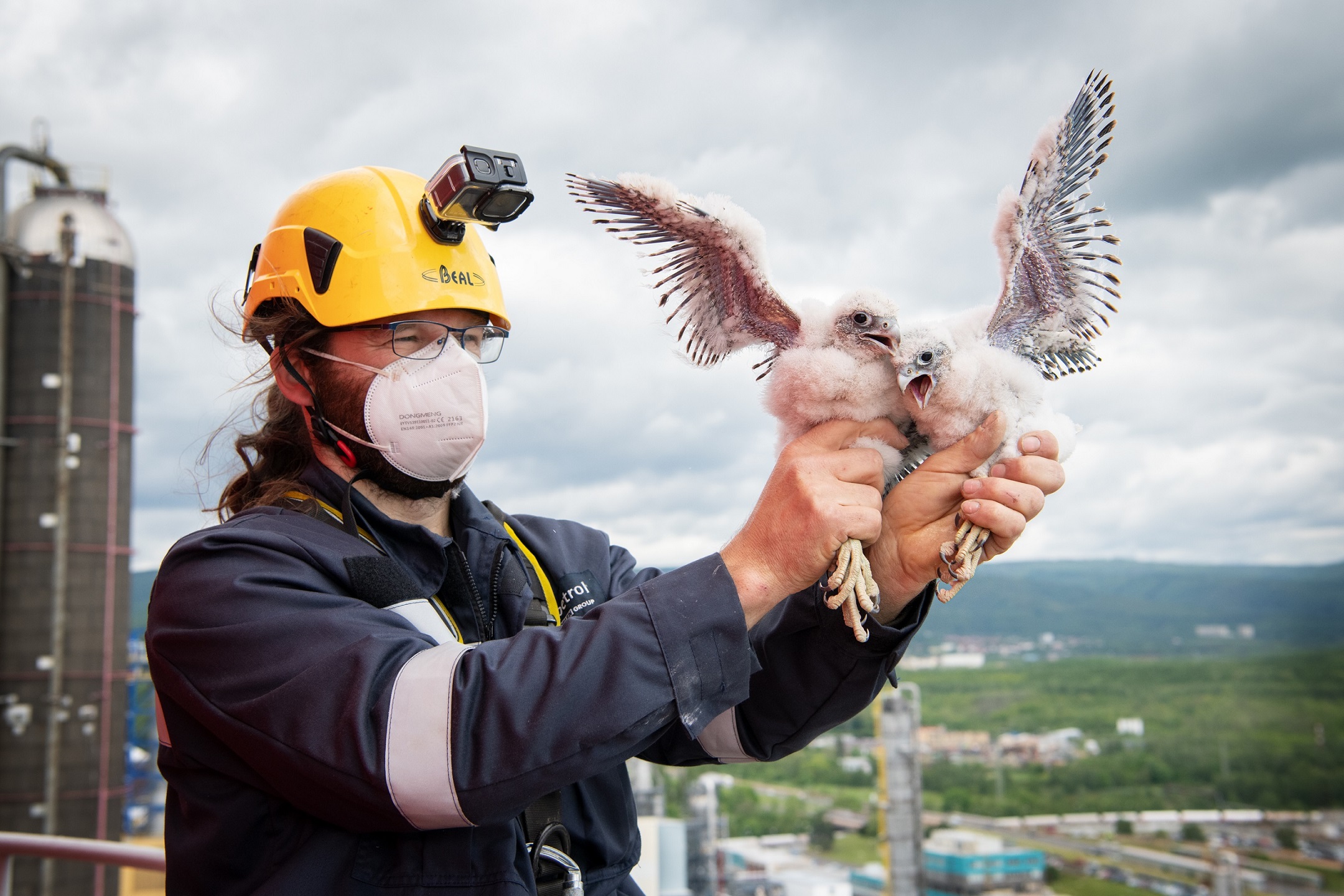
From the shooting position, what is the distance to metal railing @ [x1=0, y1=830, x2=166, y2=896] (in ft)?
9.34

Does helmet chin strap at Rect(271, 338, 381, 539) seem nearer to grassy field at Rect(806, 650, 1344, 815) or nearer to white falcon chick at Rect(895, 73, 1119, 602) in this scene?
white falcon chick at Rect(895, 73, 1119, 602)

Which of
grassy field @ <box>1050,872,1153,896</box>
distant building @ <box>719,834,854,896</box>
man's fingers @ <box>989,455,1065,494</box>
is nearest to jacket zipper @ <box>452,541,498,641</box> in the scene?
man's fingers @ <box>989,455,1065,494</box>

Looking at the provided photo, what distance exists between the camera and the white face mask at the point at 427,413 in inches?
87.7

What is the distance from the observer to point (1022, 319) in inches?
84.1

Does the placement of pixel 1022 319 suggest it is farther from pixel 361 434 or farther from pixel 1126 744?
pixel 1126 744

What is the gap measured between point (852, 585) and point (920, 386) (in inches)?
17.8

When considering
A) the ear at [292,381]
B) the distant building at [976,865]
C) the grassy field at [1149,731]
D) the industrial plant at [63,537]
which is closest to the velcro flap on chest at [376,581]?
the ear at [292,381]

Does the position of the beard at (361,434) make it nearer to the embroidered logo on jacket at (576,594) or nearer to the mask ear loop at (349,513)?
the mask ear loop at (349,513)

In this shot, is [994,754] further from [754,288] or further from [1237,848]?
[754,288]

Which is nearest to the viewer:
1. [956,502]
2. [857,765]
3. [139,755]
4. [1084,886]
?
[956,502]

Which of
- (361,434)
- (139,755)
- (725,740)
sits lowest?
(139,755)

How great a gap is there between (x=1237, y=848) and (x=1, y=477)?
44432 mm

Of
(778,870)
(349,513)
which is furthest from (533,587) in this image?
(778,870)

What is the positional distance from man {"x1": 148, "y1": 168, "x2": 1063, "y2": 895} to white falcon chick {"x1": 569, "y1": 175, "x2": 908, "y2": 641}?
8cm
